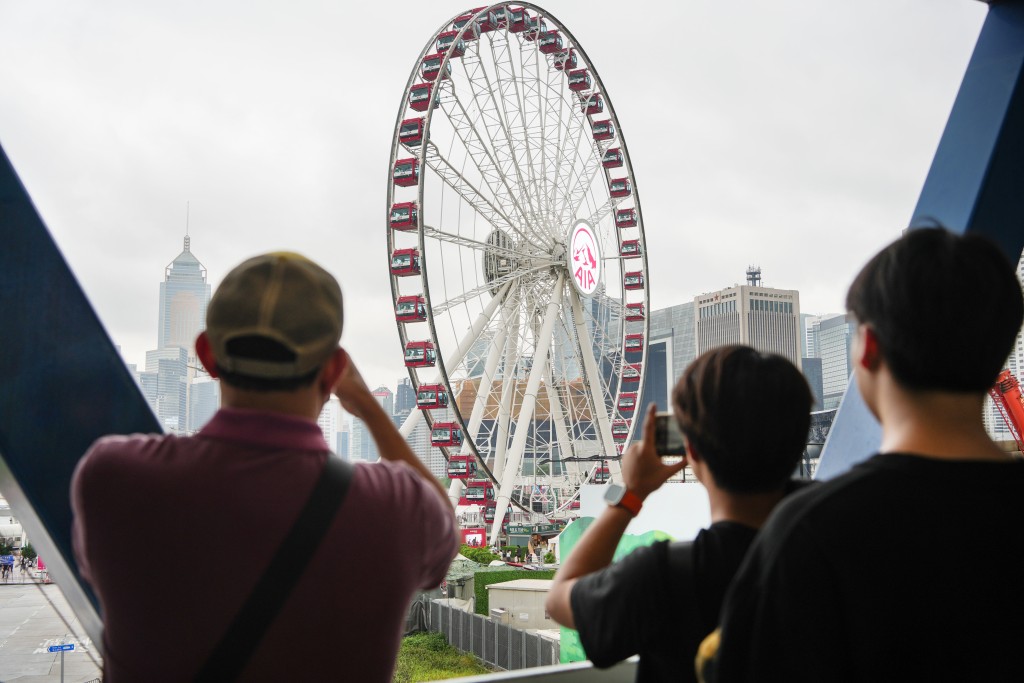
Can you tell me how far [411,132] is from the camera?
51.4 feet

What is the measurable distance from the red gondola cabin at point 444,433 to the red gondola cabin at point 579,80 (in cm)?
828

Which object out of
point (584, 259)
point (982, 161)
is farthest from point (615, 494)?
point (584, 259)

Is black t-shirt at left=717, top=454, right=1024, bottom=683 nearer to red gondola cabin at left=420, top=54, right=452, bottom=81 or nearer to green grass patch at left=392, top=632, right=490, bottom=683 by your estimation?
green grass patch at left=392, top=632, right=490, bottom=683

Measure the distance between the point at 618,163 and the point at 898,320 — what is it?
2034 centimetres

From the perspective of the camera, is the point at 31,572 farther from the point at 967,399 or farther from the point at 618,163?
the point at 618,163

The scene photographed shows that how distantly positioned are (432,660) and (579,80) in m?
13.1

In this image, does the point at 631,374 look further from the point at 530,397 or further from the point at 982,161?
the point at 982,161

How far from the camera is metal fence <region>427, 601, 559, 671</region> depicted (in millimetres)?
14625

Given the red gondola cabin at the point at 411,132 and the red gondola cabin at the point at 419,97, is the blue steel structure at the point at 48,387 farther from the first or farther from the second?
the red gondola cabin at the point at 419,97

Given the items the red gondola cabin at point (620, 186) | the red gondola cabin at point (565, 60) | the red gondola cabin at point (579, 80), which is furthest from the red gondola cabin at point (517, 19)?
the red gondola cabin at point (620, 186)

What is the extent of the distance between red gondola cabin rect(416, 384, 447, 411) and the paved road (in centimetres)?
934

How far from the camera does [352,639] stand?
3.36ft

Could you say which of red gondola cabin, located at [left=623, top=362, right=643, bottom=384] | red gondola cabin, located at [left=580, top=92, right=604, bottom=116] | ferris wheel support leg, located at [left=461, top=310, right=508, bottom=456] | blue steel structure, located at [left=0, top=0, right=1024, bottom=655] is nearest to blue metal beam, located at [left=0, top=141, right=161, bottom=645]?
blue steel structure, located at [left=0, top=0, right=1024, bottom=655]

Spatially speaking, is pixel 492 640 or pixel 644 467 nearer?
pixel 644 467
